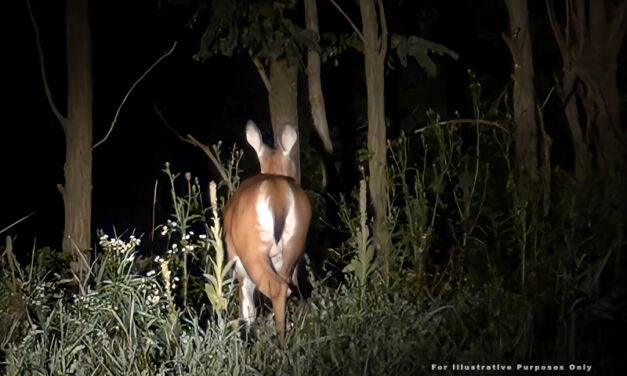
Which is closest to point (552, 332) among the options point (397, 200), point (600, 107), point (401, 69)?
point (600, 107)

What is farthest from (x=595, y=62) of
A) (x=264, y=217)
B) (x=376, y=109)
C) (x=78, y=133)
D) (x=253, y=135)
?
(x=78, y=133)

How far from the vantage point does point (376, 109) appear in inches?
355

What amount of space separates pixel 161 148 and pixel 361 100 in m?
3.32

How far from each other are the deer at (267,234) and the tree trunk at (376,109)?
2.01 m

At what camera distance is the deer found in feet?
21.6

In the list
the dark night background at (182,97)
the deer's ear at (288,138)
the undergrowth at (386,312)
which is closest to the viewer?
the undergrowth at (386,312)

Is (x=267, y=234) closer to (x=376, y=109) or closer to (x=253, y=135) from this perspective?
(x=253, y=135)

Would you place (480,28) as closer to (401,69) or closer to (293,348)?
(401,69)

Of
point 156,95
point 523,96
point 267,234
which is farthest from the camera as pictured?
point 156,95

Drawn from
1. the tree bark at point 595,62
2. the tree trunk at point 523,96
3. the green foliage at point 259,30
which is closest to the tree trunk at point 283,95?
the green foliage at point 259,30

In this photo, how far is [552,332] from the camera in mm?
6332

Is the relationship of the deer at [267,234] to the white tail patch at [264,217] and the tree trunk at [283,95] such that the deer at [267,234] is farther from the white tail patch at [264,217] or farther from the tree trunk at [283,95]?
the tree trunk at [283,95]

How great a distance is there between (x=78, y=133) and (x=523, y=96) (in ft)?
12.7

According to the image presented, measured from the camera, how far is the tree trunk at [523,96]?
28.7 ft
